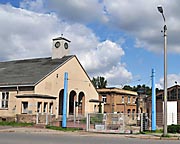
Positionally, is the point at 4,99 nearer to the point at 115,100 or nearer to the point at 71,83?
the point at 71,83

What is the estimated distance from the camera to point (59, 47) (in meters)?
46.6

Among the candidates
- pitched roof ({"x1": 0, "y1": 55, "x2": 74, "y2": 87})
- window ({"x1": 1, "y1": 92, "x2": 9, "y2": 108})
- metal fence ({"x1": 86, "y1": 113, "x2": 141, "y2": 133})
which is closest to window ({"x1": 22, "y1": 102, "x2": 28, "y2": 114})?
pitched roof ({"x1": 0, "y1": 55, "x2": 74, "y2": 87})

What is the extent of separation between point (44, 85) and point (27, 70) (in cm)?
518

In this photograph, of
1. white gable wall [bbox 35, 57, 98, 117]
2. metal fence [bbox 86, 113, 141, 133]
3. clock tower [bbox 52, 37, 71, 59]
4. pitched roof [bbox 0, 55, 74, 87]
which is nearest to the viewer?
metal fence [bbox 86, 113, 141, 133]

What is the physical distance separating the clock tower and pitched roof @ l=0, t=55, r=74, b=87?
2.79ft

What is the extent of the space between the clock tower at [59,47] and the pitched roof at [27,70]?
851 mm

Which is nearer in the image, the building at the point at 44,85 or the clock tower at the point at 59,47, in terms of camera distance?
the building at the point at 44,85

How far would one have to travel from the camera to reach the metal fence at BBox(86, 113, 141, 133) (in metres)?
26.8

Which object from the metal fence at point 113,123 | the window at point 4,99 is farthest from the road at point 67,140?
the window at point 4,99

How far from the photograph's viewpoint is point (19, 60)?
5012 centimetres

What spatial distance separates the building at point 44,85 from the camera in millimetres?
37906

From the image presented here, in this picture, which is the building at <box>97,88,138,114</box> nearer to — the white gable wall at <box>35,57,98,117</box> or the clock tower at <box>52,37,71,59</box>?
the white gable wall at <box>35,57,98,117</box>

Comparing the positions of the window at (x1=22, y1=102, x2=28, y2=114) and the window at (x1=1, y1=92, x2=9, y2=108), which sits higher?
the window at (x1=1, y1=92, x2=9, y2=108)

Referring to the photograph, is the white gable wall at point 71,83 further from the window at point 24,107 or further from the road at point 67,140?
the road at point 67,140
